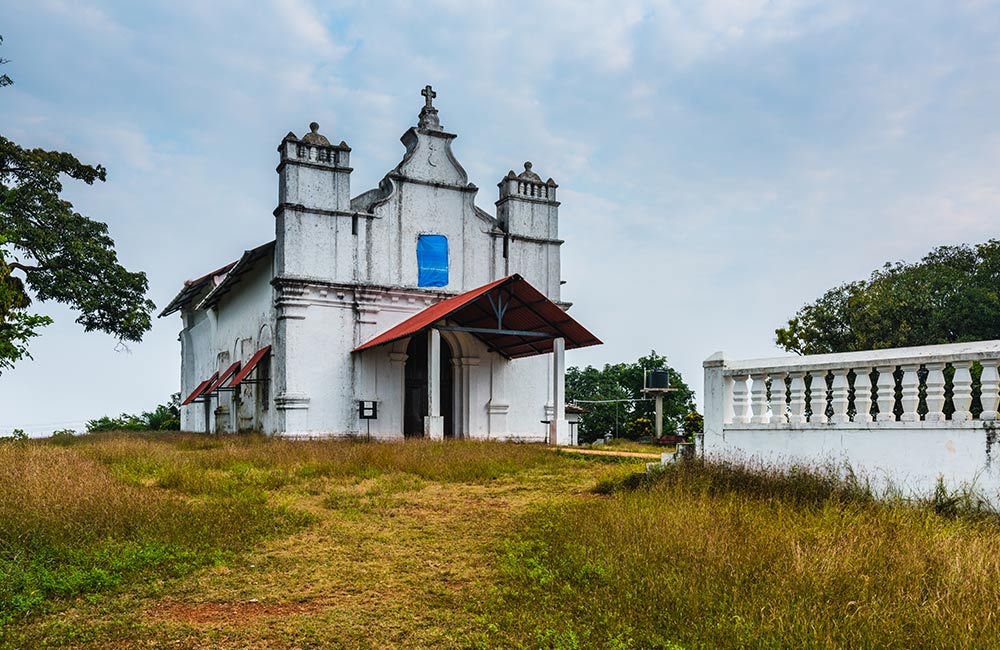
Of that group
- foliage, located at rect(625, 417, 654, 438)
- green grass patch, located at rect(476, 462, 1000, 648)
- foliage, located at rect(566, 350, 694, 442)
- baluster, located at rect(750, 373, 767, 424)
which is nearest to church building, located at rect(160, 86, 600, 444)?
baluster, located at rect(750, 373, 767, 424)

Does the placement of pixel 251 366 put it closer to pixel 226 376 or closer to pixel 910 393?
pixel 226 376

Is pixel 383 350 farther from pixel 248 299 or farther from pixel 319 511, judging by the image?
pixel 319 511

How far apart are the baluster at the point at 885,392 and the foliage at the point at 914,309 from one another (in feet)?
98.8

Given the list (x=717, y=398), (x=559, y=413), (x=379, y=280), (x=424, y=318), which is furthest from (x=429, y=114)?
(x=717, y=398)

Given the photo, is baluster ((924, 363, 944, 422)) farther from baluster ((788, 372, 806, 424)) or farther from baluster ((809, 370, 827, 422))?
baluster ((788, 372, 806, 424))


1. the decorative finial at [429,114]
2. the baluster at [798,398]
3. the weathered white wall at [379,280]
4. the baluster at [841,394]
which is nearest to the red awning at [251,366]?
the weathered white wall at [379,280]

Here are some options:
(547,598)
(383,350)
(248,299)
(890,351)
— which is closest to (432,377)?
(383,350)

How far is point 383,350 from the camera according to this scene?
21.9m

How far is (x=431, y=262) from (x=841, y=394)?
15183 millimetres

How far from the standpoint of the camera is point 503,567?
6.61 metres

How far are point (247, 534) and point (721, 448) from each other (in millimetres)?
5682

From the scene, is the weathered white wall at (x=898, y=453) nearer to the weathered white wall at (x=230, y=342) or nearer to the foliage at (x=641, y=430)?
the weathered white wall at (x=230, y=342)

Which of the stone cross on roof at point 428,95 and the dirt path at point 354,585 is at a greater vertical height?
the stone cross on roof at point 428,95

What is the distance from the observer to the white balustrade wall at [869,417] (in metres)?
7.77
